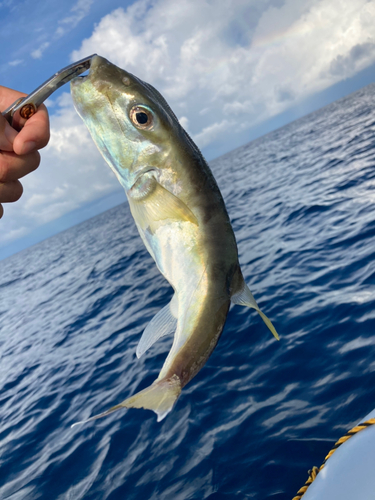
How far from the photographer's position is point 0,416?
9.31m

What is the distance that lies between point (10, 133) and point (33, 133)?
136 millimetres

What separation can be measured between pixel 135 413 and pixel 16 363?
7.92 metres

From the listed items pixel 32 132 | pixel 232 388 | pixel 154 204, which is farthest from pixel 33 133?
pixel 232 388

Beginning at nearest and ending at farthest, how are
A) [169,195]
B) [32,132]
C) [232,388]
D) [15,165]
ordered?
[169,195] → [32,132] → [15,165] → [232,388]

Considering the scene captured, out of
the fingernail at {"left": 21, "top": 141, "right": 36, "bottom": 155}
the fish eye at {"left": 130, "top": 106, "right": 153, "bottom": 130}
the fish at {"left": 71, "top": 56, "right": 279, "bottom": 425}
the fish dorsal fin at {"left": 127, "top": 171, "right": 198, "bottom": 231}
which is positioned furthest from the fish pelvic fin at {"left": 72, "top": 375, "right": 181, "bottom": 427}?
the fingernail at {"left": 21, "top": 141, "right": 36, "bottom": 155}

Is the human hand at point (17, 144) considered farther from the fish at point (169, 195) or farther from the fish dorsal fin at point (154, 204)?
the fish dorsal fin at point (154, 204)

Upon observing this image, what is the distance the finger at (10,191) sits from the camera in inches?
81.4

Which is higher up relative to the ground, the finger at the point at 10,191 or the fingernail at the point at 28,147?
the fingernail at the point at 28,147

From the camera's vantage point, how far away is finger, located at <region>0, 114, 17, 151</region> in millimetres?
1771

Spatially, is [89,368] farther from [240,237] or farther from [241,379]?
[240,237]

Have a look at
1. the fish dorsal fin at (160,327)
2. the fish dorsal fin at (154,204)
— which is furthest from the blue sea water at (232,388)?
the fish dorsal fin at (154,204)

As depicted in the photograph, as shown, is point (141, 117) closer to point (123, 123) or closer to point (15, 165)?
point (123, 123)

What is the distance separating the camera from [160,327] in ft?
5.44

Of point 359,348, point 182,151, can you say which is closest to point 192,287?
point 182,151
